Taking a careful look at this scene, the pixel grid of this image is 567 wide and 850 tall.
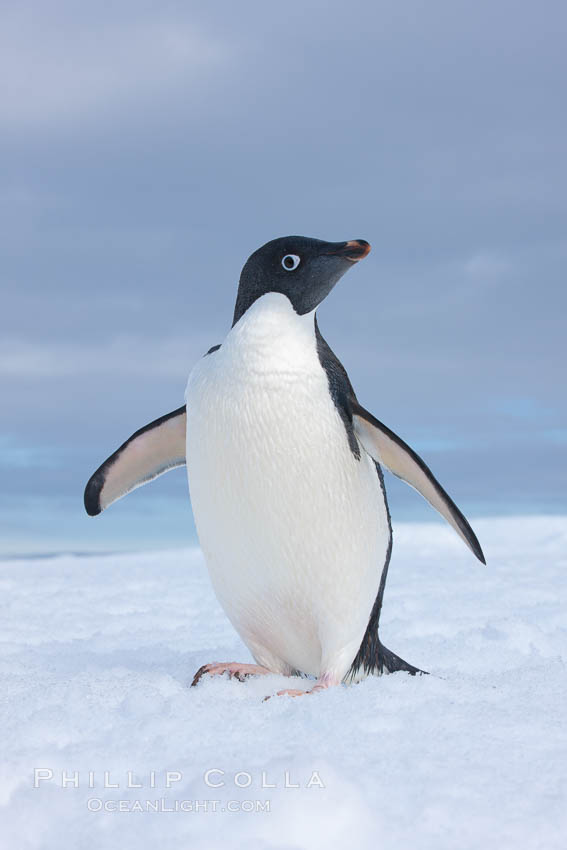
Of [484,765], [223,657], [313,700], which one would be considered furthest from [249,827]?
[223,657]

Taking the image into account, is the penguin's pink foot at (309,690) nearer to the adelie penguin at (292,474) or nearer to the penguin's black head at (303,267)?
the adelie penguin at (292,474)

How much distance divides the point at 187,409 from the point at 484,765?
177 cm

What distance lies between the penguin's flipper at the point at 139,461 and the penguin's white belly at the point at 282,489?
0.34 m

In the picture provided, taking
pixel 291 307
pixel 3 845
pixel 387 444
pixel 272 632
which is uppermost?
pixel 291 307

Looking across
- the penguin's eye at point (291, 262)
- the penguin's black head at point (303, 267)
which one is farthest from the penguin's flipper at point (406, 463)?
the penguin's eye at point (291, 262)

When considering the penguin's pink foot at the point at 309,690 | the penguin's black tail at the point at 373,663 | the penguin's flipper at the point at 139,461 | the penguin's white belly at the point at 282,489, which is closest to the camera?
the penguin's pink foot at the point at 309,690

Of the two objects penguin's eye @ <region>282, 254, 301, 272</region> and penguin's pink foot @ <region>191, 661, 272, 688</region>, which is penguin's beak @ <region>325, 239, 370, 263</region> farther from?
penguin's pink foot @ <region>191, 661, 272, 688</region>

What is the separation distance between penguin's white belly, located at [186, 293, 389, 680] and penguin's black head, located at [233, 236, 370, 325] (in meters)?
0.05

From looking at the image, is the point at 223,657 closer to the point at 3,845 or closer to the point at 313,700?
the point at 313,700

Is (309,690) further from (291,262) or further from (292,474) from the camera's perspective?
(291,262)

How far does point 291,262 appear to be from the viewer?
3396 millimetres

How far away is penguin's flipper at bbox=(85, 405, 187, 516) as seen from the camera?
150 inches

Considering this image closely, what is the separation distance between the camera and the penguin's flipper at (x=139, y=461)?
3.82m

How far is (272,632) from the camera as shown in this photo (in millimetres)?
3549
